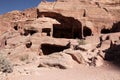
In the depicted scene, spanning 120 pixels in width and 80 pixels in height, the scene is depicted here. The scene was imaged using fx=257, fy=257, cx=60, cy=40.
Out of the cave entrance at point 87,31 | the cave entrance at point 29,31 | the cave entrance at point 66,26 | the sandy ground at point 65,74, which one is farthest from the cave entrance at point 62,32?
the sandy ground at point 65,74

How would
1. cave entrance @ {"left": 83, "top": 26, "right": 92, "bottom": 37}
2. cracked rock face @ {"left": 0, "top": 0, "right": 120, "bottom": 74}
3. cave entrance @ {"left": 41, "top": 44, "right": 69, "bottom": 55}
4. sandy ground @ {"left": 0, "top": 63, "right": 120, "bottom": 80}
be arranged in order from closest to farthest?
1. sandy ground @ {"left": 0, "top": 63, "right": 120, "bottom": 80}
2. cracked rock face @ {"left": 0, "top": 0, "right": 120, "bottom": 74}
3. cave entrance @ {"left": 41, "top": 44, "right": 69, "bottom": 55}
4. cave entrance @ {"left": 83, "top": 26, "right": 92, "bottom": 37}

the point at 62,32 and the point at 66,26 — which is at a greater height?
the point at 66,26

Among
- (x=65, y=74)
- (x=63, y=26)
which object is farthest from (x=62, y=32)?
(x=65, y=74)

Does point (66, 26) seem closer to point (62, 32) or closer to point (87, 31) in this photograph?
point (62, 32)

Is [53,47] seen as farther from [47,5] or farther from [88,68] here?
[88,68]

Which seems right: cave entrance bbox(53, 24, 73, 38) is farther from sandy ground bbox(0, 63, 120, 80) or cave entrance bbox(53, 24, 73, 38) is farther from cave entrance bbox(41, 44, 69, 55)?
sandy ground bbox(0, 63, 120, 80)

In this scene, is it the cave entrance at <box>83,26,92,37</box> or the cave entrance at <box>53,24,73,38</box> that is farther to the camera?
the cave entrance at <box>53,24,73,38</box>

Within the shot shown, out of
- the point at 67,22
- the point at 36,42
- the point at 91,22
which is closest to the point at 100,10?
the point at 91,22

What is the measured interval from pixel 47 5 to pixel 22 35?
4483mm

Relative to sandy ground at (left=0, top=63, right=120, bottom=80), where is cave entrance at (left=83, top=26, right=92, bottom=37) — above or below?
above

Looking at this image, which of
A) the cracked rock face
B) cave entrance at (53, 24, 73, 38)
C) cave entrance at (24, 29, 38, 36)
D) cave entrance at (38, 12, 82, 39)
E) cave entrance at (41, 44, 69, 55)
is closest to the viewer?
the cracked rock face

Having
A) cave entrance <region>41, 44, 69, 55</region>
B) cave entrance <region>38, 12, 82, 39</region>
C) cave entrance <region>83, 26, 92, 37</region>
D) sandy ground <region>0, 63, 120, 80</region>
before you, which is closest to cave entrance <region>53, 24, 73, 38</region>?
cave entrance <region>38, 12, 82, 39</region>

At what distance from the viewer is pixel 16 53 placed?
71.7 feet

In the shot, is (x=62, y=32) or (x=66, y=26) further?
(x=62, y=32)
